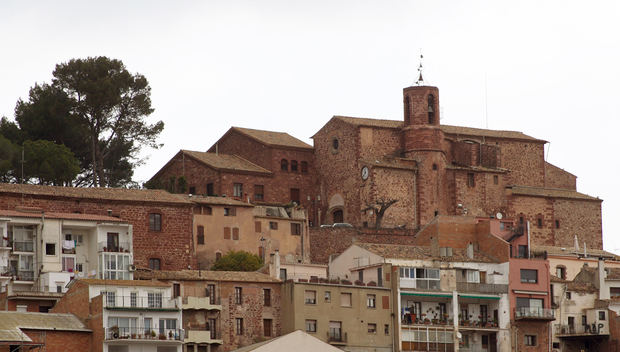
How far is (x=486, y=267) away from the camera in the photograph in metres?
80.9

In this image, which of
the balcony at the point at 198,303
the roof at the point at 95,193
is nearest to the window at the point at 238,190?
the roof at the point at 95,193

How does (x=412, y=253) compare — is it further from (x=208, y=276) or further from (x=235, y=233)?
(x=235, y=233)

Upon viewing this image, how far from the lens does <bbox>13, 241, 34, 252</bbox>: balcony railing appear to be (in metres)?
76.0

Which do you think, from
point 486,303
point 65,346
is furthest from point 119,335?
point 486,303

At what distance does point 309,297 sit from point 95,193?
1476 centimetres

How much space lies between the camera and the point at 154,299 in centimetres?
7131

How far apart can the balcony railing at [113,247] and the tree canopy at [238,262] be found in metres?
6.34

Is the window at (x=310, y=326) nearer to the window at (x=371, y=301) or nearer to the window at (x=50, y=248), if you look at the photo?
the window at (x=371, y=301)

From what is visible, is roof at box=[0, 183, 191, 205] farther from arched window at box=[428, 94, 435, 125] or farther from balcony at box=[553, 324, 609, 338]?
arched window at box=[428, 94, 435, 125]

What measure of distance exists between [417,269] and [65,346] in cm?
2025

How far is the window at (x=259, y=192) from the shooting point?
99688 millimetres

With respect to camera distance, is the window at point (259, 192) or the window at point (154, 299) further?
the window at point (259, 192)

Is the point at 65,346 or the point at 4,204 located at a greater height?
the point at 4,204

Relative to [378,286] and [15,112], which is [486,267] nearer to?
[378,286]
